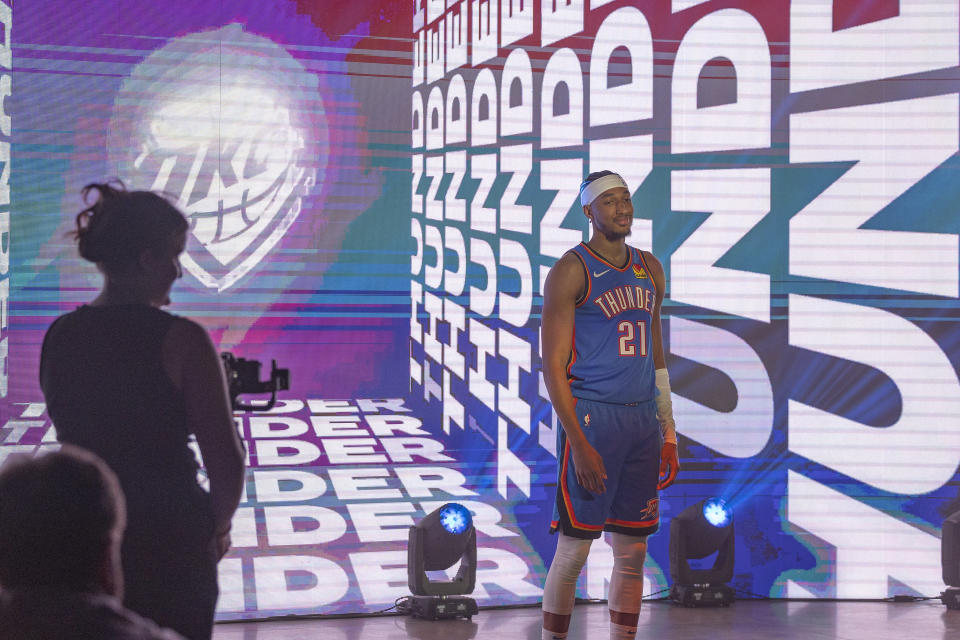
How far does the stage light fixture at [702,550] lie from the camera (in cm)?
383

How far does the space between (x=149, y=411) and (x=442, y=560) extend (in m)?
2.22

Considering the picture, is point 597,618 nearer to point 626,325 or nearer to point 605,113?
point 626,325

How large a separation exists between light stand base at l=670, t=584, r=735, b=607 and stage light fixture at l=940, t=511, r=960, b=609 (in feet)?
2.67

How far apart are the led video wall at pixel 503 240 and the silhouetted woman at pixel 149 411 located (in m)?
2.09

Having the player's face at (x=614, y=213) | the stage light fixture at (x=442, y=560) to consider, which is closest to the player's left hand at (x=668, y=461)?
the player's face at (x=614, y=213)

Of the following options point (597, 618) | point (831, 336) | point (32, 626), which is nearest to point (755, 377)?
point (831, 336)

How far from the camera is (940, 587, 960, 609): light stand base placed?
12.6ft

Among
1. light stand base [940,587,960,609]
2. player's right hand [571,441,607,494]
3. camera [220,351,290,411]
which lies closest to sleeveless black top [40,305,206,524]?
camera [220,351,290,411]

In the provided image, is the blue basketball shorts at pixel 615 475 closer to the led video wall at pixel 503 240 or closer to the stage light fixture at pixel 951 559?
the led video wall at pixel 503 240

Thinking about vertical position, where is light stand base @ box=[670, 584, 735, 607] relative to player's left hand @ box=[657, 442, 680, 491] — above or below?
below

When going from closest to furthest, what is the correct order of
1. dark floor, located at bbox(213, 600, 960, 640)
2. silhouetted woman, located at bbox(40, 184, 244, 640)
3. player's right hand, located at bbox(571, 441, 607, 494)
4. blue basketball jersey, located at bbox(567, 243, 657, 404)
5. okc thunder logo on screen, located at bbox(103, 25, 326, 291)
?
silhouetted woman, located at bbox(40, 184, 244, 640) < player's right hand, located at bbox(571, 441, 607, 494) < blue basketball jersey, located at bbox(567, 243, 657, 404) < dark floor, located at bbox(213, 600, 960, 640) < okc thunder logo on screen, located at bbox(103, 25, 326, 291)

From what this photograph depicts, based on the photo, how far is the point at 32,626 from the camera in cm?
96

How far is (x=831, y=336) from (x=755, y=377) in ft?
1.11

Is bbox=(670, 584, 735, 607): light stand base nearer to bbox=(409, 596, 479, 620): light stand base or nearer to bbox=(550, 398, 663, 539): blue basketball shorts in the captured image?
bbox=(409, 596, 479, 620): light stand base
